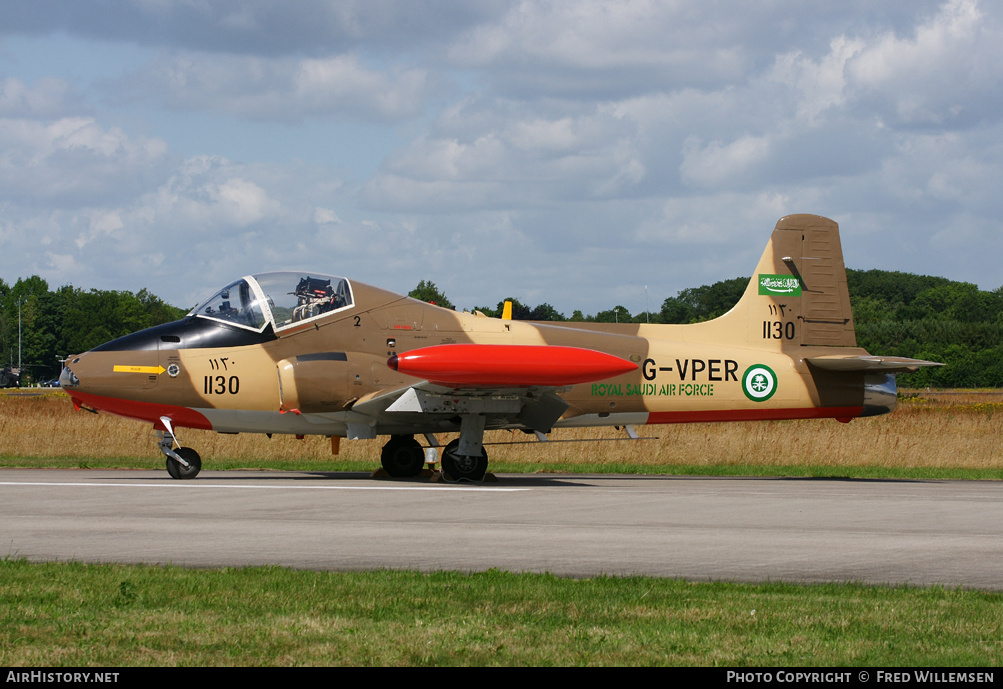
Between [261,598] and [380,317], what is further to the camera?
[380,317]

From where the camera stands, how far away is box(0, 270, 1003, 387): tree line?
78312 mm

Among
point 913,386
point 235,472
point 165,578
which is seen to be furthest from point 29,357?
point 165,578

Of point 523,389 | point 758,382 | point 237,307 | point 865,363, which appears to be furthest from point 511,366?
point 865,363

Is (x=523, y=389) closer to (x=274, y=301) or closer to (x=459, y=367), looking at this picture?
(x=459, y=367)

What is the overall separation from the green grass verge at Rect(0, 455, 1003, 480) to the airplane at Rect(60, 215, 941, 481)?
2.25 meters

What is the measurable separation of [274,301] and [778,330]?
9.37m

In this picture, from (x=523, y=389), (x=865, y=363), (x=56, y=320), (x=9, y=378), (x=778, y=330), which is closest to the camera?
(x=523, y=389)

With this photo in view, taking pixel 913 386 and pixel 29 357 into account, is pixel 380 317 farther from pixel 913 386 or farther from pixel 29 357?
pixel 29 357

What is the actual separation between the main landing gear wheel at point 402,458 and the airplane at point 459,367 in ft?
0.08

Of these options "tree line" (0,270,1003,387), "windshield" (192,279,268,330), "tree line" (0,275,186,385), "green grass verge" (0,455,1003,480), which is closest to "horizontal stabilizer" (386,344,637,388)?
"windshield" (192,279,268,330)

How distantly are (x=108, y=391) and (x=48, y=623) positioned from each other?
11.1 meters

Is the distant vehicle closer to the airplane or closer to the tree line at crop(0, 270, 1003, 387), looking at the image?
the tree line at crop(0, 270, 1003, 387)

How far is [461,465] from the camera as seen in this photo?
1678cm

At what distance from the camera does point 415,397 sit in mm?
16234
